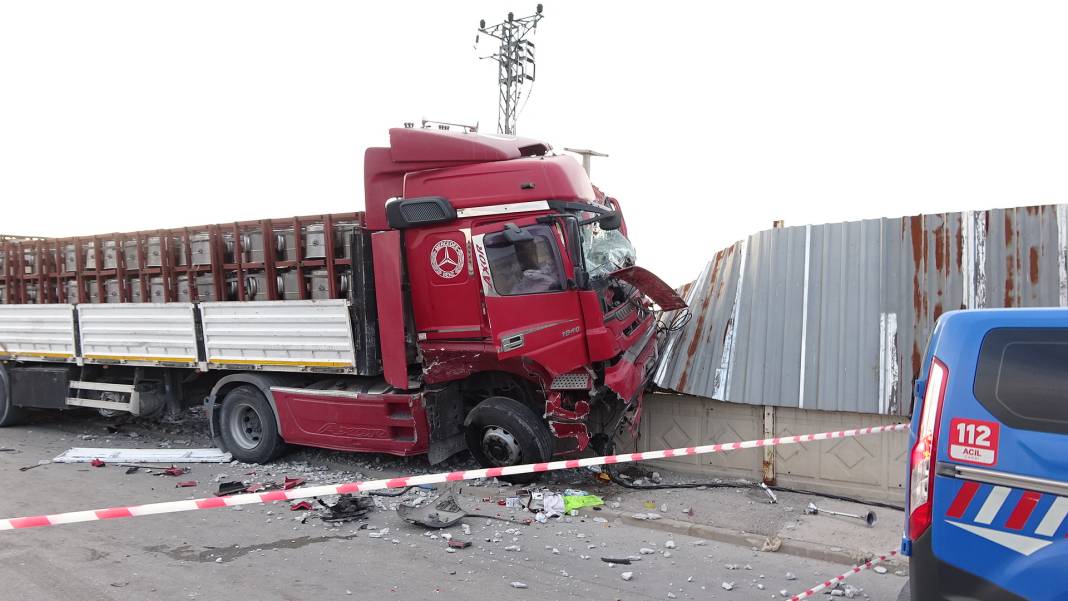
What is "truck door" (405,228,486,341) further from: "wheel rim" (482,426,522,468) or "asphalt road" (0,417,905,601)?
"asphalt road" (0,417,905,601)

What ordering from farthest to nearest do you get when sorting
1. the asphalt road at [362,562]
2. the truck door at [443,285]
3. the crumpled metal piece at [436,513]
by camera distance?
1. the truck door at [443,285]
2. the crumpled metal piece at [436,513]
3. the asphalt road at [362,562]

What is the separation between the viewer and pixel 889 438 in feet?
21.1

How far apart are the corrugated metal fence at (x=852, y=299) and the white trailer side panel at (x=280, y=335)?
338 centimetres

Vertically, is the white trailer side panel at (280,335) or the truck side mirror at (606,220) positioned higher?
the truck side mirror at (606,220)

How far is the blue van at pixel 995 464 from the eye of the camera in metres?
2.48

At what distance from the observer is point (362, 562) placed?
510 centimetres

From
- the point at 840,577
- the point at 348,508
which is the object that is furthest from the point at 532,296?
the point at 840,577

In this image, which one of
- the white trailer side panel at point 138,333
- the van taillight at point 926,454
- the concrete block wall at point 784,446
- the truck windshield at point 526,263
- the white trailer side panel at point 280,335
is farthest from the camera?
the white trailer side panel at point 138,333

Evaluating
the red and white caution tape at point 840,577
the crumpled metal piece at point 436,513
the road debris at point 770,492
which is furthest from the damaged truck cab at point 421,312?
the red and white caution tape at point 840,577

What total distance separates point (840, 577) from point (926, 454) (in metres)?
2.24

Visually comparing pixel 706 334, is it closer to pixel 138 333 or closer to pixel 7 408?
pixel 138 333

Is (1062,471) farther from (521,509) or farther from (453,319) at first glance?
(453,319)

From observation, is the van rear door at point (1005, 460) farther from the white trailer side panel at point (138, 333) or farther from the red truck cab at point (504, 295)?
the white trailer side panel at point (138, 333)

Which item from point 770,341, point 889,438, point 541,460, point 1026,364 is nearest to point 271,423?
point 541,460
